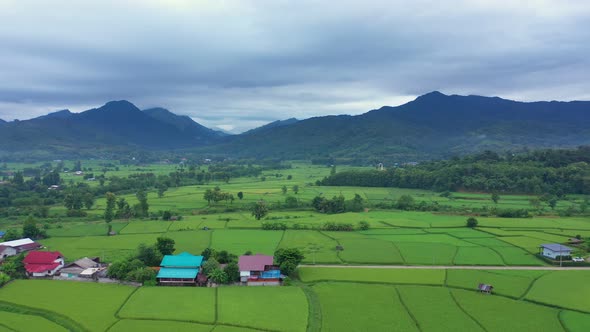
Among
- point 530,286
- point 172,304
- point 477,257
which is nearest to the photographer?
point 172,304

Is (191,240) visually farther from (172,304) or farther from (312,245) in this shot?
(172,304)

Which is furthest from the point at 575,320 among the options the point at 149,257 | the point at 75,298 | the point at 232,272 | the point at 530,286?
the point at 75,298

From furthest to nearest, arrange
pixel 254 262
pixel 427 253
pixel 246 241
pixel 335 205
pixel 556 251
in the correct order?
pixel 335 205 → pixel 246 241 → pixel 427 253 → pixel 556 251 → pixel 254 262

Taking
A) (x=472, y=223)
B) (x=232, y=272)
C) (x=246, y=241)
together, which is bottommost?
(x=246, y=241)

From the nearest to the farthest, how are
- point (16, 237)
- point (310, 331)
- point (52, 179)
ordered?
point (310, 331), point (16, 237), point (52, 179)

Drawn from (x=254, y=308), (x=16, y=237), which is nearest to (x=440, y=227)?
(x=254, y=308)

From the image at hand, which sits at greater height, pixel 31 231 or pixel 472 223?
pixel 31 231

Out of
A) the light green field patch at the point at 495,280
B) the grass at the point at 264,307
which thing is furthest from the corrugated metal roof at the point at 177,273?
the light green field patch at the point at 495,280

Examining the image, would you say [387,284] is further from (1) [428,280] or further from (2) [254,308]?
(2) [254,308]
